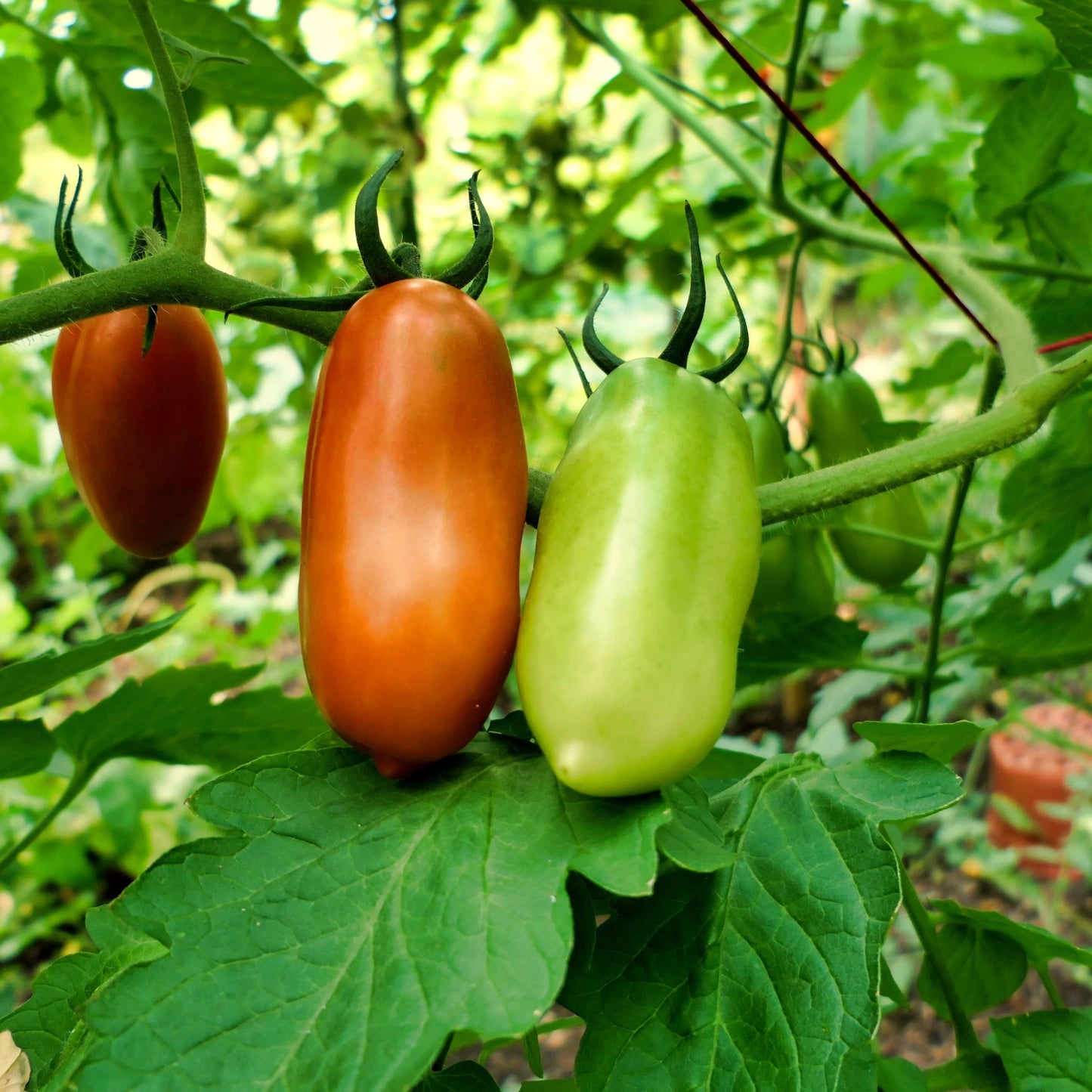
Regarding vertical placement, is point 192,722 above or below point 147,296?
below

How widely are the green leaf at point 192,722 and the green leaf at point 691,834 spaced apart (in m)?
0.30

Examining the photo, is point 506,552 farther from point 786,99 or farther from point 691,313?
point 786,99

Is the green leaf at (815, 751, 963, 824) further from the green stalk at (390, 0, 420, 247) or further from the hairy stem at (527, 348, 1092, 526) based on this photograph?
the green stalk at (390, 0, 420, 247)

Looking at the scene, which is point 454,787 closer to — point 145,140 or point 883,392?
Answer: point 145,140

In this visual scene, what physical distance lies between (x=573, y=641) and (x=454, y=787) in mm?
107

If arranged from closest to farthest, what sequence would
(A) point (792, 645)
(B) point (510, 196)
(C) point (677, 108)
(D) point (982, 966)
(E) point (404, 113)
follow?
(D) point (982, 966) → (A) point (792, 645) → (C) point (677, 108) → (E) point (404, 113) → (B) point (510, 196)

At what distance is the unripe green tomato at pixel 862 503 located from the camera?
0.89 meters

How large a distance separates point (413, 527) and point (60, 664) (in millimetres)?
278

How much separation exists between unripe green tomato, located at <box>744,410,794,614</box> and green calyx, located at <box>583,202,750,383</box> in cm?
35

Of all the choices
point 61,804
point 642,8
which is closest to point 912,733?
point 61,804

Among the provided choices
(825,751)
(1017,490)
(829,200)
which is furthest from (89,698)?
(1017,490)

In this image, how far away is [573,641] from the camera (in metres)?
0.41

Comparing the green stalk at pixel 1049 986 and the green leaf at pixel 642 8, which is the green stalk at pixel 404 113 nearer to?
the green leaf at pixel 642 8

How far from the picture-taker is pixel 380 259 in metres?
0.48
